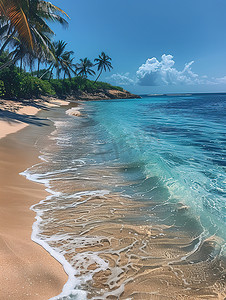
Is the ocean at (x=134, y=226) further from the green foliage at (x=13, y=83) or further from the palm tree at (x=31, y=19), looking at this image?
the green foliage at (x=13, y=83)

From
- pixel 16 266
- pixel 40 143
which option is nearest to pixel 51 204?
pixel 16 266

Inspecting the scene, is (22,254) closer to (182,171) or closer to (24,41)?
(182,171)

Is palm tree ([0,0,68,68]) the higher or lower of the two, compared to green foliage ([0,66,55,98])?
higher

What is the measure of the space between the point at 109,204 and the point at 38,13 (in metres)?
22.0

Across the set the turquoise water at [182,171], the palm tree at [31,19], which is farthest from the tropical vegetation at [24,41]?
the turquoise water at [182,171]

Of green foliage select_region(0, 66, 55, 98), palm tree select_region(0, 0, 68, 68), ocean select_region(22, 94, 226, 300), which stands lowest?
ocean select_region(22, 94, 226, 300)

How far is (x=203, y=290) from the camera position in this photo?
228 cm

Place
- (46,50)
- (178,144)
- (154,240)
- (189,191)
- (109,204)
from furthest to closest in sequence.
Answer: (46,50)
(178,144)
(189,191)
(109,204)
(154,240)

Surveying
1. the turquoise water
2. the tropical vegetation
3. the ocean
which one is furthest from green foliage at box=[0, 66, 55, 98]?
the ocean

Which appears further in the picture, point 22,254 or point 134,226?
point 134,226

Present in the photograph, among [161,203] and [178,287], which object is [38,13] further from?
[178,287]

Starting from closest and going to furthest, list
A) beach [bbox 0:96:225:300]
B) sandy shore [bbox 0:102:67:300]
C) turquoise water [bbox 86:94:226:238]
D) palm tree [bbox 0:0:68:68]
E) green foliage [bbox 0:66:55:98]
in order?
sandy shore [bbox 0:102:67:300], beach [bbox 0:96:225:300], turquoise water [bbox 86:94:226:238], palm tree [bbox 0:0:68:68], green foliage [bbox 0:66:55:98]

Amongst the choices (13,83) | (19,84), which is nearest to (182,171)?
(13,83)

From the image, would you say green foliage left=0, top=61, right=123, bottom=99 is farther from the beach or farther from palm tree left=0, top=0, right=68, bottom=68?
the beach
